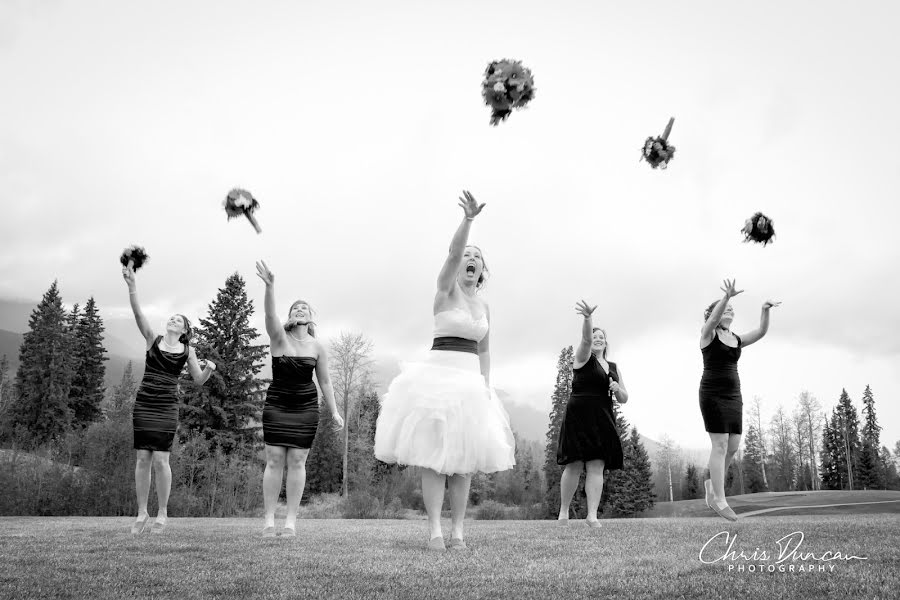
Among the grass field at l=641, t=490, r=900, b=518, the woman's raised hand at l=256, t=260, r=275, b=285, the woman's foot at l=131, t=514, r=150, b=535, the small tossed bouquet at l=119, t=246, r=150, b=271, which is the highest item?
the small tossed bouquet at l=119, t=246, r=150, b=271

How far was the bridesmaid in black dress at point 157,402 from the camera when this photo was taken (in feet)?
30.4

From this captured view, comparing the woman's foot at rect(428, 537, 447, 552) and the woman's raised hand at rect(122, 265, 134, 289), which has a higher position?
the woman's raised hand at rect(122, 265, 134, 289)

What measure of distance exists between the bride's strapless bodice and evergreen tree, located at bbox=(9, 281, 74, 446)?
59424 millimetres

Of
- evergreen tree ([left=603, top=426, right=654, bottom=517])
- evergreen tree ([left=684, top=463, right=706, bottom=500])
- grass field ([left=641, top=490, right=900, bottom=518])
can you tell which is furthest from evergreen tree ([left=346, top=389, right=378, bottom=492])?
evergreen tree ([left=684, top=463, right=706, bottom=500])

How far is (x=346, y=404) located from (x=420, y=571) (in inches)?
1526

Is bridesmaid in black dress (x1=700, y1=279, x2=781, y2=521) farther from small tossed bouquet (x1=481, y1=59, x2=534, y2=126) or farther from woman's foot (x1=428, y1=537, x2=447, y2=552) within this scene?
woman's foot (x1=428, y1=537, x2=447, y2=552)

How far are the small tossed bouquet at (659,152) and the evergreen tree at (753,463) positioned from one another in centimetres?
7462

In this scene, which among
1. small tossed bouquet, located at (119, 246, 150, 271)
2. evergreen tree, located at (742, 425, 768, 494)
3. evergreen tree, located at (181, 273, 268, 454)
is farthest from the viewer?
evergreen tree, located at (742, 425, 768, 494)

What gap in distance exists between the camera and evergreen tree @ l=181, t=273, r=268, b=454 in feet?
133

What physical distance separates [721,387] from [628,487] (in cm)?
4020

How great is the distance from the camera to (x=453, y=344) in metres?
6.73

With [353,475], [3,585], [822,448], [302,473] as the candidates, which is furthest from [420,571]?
[822,448]

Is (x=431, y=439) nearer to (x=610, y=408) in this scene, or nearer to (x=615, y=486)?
(x=610, y=408)

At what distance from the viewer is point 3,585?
4398mm
